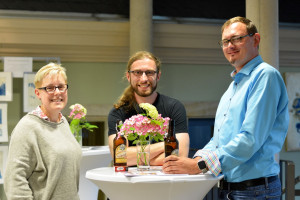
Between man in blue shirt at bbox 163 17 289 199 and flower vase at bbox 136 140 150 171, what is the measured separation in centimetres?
19

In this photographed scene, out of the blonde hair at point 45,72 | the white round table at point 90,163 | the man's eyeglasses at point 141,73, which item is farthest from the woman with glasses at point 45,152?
the white round table at point 90,163

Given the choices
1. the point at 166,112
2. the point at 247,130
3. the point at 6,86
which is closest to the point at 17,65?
the point at 6,86

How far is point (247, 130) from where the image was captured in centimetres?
202

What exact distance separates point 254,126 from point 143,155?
2.02 feet

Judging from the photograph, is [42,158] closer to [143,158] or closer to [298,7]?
[143,158]

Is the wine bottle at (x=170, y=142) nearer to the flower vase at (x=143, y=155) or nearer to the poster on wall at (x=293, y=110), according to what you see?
the flower vase at (x=143, y=155)

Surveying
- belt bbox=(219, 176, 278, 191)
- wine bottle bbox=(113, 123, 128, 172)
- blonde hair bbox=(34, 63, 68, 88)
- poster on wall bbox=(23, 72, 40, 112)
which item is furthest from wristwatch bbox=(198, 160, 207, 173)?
poster on wall bbox=(23, 72, 40, 112)

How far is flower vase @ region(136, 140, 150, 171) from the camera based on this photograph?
2330 millimetres

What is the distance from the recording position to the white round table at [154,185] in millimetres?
2100

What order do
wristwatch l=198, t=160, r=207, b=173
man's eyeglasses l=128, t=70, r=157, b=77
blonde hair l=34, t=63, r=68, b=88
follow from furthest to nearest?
man's eyeglasses l=128, t=70, r=157, b=77 < blonde hair l=34, t=63, r=68, b=88 < wristwatch l=198, t=160, r=207, b=173

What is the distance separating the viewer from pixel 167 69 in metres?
6.14

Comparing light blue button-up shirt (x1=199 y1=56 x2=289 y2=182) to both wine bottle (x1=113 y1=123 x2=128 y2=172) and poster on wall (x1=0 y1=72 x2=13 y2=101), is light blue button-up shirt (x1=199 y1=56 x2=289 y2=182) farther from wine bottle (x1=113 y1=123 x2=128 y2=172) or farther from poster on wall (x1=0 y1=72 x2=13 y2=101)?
poster on wall (x1=0 y1=72 x2=13 y2=101)

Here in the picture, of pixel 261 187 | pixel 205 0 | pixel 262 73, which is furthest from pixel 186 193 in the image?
pixel 205 0

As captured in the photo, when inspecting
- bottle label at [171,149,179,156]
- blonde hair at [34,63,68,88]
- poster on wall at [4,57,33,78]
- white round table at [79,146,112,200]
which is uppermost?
poster on wall at [4,57,33,78]
